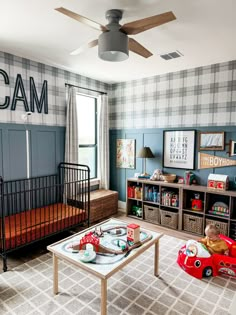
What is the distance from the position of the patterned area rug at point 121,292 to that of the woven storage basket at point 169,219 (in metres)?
1.10

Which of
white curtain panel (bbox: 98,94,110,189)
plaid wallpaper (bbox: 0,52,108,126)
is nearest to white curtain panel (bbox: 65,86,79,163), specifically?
plaid wallpaper (bbox: 0,52,108,126)

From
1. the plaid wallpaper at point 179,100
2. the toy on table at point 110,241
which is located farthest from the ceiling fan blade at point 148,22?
the plaid wallpaper at point 179,100

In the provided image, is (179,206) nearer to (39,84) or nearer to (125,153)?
(125,153)

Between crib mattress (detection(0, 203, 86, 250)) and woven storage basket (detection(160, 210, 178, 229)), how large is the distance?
4.54ft

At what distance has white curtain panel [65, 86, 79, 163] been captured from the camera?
154 inches

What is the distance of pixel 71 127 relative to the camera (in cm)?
394

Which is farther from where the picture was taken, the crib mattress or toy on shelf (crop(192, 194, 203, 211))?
toy on shelf (crop(192, 194, 203, 211))

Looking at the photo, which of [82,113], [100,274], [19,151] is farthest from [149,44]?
[100,274]

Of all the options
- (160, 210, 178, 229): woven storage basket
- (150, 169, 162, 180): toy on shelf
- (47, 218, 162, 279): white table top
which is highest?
(150, 169, 162, 180): toy on shelf

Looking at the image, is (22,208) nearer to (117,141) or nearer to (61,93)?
(61,93)

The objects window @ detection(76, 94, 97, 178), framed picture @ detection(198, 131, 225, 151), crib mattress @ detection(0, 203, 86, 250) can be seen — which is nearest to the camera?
crib mattress @ detection(0, 203, 86, 250)

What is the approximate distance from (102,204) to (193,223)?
1.63 m

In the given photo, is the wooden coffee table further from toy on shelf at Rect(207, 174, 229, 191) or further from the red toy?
toy on shelf at Rect(207, 174, 229, 191)

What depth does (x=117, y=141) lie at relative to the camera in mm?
4879
